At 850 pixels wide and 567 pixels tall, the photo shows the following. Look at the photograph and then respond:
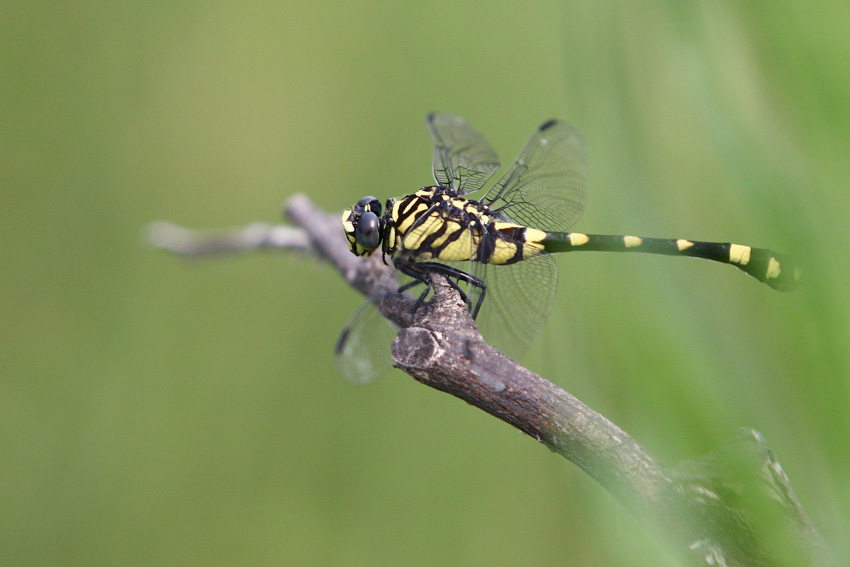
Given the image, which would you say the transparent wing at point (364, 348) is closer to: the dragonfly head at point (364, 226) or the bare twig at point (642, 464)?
the dragonfly head at point (364, 226)

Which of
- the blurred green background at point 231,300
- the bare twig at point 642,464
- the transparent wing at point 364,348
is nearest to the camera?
the bare twig at point 642,464

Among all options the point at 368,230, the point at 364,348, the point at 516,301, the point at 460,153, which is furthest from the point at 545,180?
the point at 364,348

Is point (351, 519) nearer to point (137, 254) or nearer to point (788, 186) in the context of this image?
point (137, 254)

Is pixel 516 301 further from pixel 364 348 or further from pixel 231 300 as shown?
pixel 231 300

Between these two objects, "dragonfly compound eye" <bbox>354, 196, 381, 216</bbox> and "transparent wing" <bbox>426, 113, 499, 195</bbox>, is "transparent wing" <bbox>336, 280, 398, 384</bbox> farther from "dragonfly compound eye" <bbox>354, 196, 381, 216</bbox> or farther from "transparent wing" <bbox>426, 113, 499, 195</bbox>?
"transparent wing" <bbox>426, 113, 499, 195</bbox>

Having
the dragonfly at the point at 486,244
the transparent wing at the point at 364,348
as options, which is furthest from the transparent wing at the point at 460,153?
the transparent wing at the point at 364,348

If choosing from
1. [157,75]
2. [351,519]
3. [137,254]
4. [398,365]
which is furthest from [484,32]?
[398,365]
